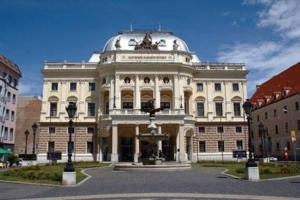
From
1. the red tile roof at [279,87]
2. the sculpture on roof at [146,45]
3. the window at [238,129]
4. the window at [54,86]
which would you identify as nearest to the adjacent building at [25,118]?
the window at [54,86]

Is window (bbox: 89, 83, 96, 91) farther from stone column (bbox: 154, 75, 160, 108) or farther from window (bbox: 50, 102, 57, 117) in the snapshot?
stone column (bbox: 154, 75, 160, 108)

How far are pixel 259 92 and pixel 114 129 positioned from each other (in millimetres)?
44388

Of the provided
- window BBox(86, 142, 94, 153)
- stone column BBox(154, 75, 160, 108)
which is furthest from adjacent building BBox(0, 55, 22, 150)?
stone column BBox(154, 75, 160, 108)

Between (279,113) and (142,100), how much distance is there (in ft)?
89.3

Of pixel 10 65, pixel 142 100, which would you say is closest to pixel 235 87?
pixel 142 100

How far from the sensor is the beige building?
61375 mm

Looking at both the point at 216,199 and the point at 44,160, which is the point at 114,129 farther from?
the point at 216,199

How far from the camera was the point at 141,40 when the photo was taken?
68.9 m

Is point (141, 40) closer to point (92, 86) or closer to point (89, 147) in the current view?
point (92, 86)

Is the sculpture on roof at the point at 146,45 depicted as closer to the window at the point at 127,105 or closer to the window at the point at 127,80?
the window at the point at 127,80

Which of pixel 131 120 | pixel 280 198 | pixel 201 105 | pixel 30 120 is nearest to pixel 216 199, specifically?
pixel 280 198

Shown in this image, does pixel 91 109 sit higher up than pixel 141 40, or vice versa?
pixel 141 40

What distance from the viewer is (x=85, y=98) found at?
67.4 metres

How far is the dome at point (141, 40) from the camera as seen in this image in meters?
68.1
